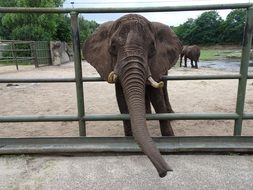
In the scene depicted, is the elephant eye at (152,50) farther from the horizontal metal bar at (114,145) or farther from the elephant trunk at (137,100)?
the horizontal metal bar at (114,145)

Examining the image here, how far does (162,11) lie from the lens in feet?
9.72

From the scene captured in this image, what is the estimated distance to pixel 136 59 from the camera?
109 inches

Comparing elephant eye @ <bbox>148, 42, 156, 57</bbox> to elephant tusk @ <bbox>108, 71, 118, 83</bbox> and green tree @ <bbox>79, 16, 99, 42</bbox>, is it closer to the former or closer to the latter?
elephant tusk @ <bbox>108, 71, 118, 83</bbox>

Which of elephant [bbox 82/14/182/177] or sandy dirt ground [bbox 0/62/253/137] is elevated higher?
elephant [bbox 82/14/182/177]

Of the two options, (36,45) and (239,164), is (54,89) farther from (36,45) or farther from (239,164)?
(36,45)

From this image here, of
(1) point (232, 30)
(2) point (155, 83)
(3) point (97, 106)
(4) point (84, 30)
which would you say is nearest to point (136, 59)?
(2) point (155, 83)

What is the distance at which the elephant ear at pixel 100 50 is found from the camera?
10.4 ft

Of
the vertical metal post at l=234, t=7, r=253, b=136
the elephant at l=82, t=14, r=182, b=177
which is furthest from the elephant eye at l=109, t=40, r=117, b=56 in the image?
the vertical metal post at l=234, t=7, r=253, b=136

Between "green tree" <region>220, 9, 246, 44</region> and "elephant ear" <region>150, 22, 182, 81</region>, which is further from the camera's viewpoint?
"green tree" <region>220, 9, 246, 44</region>

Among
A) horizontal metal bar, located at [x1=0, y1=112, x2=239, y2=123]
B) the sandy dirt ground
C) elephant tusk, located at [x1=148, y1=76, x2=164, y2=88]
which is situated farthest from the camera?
the sandy dirt ground

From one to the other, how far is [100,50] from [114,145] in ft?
3.24

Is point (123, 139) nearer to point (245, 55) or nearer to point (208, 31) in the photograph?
point (245, 55)

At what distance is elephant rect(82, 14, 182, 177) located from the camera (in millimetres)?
2553

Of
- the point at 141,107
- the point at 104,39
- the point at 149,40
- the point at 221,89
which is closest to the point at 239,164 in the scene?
the point at 141,107
